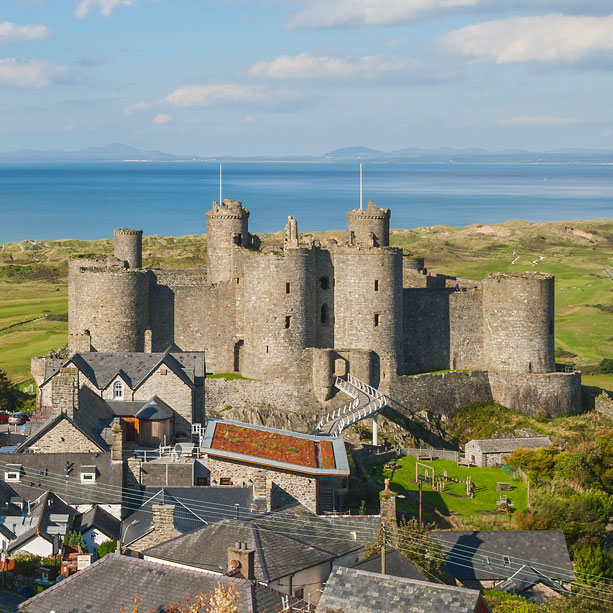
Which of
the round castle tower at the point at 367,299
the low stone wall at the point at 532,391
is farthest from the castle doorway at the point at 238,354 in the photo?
the low stone wall at the point at 532,391

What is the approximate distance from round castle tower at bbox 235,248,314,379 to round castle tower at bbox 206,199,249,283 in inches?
89.4

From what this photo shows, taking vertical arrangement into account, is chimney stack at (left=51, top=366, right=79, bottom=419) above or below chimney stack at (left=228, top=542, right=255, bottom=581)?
above

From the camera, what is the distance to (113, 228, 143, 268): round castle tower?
4891cm

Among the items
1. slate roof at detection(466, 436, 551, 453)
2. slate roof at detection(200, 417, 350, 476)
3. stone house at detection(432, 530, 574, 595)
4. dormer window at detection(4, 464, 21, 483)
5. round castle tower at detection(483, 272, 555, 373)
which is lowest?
stone house at detection(432, 530, 574, 595)

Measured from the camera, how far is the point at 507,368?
4781cm

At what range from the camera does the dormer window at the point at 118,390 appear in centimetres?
4156

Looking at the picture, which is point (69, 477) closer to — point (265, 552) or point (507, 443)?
point (265, 552)

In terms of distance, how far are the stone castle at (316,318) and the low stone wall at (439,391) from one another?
0.36ft

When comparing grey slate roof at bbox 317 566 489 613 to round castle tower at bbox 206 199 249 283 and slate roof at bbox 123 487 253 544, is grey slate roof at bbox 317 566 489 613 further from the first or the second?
round castle tower at bbox 206 199 249 283

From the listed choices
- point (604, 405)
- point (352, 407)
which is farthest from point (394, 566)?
point (604, 405)

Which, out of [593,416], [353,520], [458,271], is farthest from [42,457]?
[458,271]

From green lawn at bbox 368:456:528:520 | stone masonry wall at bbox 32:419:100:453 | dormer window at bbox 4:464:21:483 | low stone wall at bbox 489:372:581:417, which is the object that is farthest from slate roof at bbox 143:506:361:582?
low stone wall at bbox 489:372:581:417

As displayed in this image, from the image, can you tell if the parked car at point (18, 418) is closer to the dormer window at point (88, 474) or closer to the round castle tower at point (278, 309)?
the round castle tower at point (278, 309)

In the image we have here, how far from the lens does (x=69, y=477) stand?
108 feet
